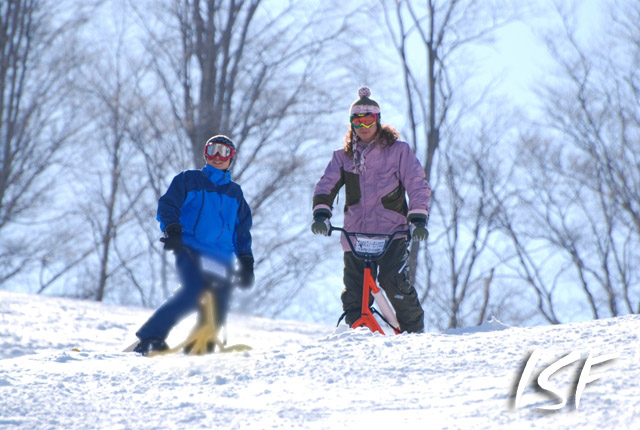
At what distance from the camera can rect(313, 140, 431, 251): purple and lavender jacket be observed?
4902mm

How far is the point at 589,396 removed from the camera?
8.37ft

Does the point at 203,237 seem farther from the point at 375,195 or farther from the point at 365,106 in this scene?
the point at 365,106

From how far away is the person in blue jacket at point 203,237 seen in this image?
171 inches

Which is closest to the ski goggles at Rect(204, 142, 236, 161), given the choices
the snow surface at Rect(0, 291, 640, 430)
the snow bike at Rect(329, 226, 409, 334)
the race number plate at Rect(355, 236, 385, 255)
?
the snow bike at Rect(329, 226, 409, 334)

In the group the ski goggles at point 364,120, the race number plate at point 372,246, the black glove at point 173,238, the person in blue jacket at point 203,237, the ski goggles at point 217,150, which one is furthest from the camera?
the ski goggles at point 364,120

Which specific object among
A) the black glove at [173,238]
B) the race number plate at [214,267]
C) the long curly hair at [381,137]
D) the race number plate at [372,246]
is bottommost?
the race number plate at [214,267]

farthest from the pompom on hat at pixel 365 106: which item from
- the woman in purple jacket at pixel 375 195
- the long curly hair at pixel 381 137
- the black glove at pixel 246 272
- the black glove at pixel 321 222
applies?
the black glove at pixel 246 272

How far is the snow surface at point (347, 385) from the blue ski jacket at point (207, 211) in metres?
0.82

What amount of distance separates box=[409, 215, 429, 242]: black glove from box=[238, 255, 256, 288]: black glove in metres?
0.99

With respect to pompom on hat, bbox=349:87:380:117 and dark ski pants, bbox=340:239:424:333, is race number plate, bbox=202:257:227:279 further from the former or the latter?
pompom on hat, bbox=349:87:380:117

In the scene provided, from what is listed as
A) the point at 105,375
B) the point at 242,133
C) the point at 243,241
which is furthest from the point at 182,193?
the point at 242,133

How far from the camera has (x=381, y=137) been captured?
5.03 meters

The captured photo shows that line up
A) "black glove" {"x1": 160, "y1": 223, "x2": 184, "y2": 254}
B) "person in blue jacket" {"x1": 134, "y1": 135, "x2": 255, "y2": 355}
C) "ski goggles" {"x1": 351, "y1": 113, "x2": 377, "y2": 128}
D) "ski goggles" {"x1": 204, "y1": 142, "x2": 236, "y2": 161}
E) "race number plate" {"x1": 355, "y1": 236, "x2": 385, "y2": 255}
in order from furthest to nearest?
1. "ski goggles" {"x1": 351, "y1": 113, "x2": 377, "y2": 128}
2. "race number plate" {"x1": 355, "y1": 236, "x2": 385, "y2": 255}
3. "ski goggles" {"x1": 204, "y1": 142, "x2": 236, "y2": 161}
4. "person in blue jacket" {"x1": 134, "y1": 135, "x2": 255, "y2": 355}
5. "black glove" {"x1": 160, "y1": 223, "x2": 184, "y2": 254}

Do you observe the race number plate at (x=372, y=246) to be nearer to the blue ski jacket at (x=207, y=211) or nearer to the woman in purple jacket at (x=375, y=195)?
the woman in purple jacket at (x=375, y=195)
